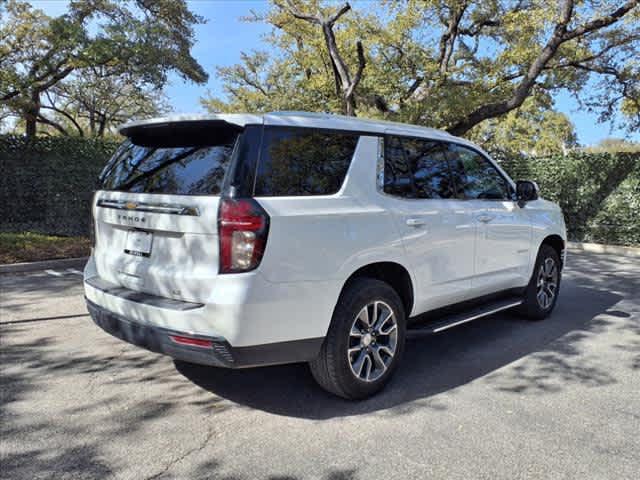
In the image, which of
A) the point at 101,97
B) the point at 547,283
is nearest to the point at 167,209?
the point at 547,283

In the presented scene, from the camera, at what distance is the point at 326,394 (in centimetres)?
360

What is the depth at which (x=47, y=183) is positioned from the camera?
11.5 metres

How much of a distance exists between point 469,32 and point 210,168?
1390cm

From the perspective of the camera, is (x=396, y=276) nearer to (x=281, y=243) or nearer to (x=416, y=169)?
(x=416, y=169)

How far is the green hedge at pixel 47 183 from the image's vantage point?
37.1ft

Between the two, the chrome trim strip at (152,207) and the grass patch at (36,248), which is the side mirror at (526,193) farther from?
the grass patch at (36,248)

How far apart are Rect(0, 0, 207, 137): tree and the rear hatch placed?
9764mm

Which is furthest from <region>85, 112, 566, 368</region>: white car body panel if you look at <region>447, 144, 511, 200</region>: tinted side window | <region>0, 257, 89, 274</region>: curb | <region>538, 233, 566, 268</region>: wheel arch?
<region>0, 257, 89, 274</region>: curb

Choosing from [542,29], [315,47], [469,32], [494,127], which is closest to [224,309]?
[542,29]

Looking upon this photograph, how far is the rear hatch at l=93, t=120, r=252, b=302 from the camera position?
2.89 metres

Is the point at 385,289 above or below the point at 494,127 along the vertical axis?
below

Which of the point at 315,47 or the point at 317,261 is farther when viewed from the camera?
the point at 315,47

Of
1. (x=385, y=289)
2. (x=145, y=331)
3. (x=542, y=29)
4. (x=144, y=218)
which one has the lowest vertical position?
(x=145, y=331)

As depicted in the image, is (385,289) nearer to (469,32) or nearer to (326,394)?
(326,394)
